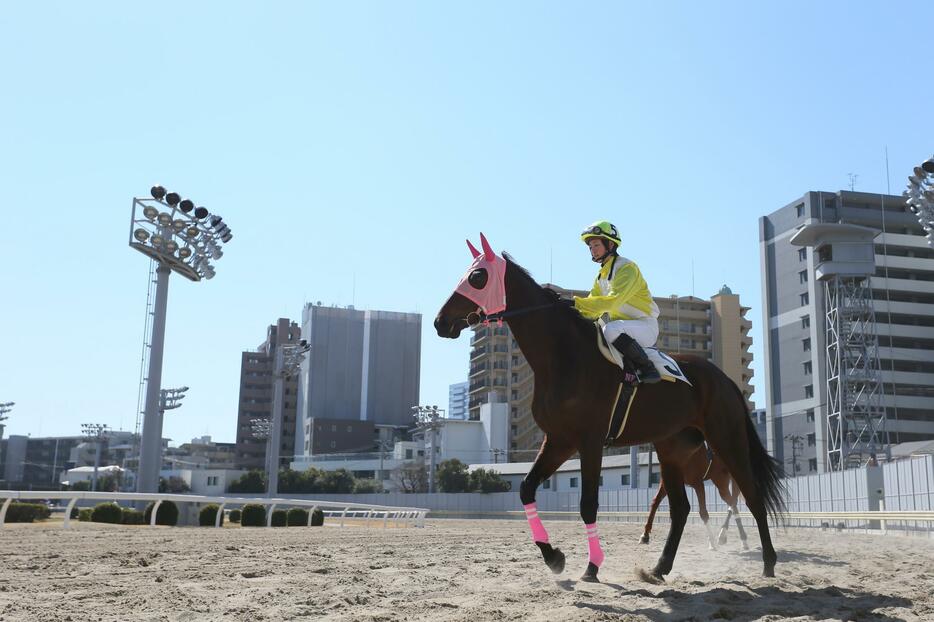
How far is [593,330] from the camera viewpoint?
24.2 ft

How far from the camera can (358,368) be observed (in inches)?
4692

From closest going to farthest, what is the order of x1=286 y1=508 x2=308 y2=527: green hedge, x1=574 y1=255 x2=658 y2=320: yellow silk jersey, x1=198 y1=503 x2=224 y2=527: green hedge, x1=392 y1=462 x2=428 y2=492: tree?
x1=574 y1=255 x2=658 y2=320: yellow silk jersey, x1=198 y1=503 x2=224 y2=527: green hedge, x1=286 y1=508 x2=308 y2=527: green hedge, x1=392 y1=462 x2=428 y2=492: tree

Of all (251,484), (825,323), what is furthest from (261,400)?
(825,323)

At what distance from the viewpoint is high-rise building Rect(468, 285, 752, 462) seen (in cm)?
9444

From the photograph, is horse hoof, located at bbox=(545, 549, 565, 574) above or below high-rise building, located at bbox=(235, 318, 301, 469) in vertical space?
below

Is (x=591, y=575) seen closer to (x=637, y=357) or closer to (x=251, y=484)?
(x=637, y=357)

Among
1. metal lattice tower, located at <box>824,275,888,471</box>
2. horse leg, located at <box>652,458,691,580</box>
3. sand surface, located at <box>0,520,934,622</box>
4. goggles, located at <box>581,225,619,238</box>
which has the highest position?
metal lattice tower, located at <box>824,275,888,471</box>

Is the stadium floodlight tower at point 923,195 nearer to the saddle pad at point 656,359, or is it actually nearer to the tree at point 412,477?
the saddle pad at point 656,359

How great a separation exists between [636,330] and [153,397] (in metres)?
32.2

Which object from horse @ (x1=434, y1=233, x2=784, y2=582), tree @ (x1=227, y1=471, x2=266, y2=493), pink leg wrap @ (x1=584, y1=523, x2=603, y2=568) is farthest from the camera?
tree @ (x1=227, y1=471, x2=266, y2=493)

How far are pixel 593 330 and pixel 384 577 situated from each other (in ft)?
8.84

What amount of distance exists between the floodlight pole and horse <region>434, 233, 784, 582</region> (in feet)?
103

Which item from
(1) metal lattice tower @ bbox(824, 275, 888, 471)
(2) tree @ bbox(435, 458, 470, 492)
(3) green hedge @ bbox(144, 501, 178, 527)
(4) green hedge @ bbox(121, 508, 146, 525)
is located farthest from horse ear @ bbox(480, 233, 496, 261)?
(2) tree @ bbox(435, 458, 470, 492)

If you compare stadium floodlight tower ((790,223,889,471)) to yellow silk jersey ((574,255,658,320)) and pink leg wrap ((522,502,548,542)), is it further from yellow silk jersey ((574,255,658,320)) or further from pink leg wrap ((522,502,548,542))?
pink leg wrap ((522,502,548,542))
